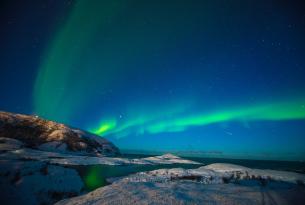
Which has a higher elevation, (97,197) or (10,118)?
(10,118)

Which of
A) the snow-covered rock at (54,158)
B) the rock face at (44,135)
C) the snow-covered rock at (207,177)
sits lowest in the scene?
the snow-covered rock at (207,177)

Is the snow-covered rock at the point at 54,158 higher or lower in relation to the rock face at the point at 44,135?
lower

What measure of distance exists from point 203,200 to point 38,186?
1049 centimetres

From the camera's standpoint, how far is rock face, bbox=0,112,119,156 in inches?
2733

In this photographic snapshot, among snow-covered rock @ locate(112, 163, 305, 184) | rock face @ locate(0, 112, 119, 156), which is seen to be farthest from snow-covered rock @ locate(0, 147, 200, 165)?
rock face @ locate(0, 112, 119, 156)

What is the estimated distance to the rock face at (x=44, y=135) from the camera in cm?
6941

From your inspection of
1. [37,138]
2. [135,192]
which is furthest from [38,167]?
[37,138]

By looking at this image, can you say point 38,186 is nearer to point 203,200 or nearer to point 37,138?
point 203,200

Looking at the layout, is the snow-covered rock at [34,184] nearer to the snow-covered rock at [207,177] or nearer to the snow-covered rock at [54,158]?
the snow-covered rock at [207,177]

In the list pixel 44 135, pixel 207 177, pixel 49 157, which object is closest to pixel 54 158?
pixel 49 157

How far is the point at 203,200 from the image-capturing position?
8.66 m

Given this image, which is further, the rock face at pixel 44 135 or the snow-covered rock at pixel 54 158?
the rock face at pixel 44 135

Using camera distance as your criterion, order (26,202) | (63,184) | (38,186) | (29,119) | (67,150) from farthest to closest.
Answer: (29,119) → (67,150) → (63,184) → (38,186) → (26,202)

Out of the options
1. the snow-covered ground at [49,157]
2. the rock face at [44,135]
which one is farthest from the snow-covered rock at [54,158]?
the rock face at [44,135]
